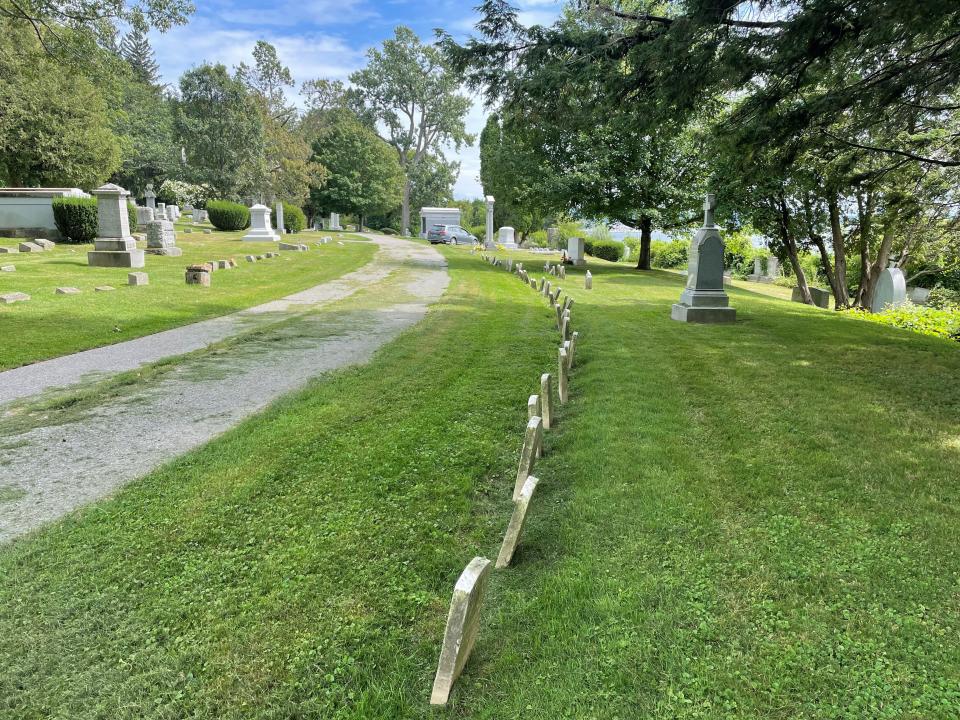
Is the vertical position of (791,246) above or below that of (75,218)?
below

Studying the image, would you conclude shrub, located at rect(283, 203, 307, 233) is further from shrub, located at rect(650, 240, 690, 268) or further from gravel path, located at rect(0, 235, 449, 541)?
gravel path, located at rect(0, 235, 449, 541)

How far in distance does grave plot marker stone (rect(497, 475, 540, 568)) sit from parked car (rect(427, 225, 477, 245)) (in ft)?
A: 133

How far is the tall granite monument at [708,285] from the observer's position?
11930mm

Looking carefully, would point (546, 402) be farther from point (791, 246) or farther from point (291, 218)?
point (291, 218)

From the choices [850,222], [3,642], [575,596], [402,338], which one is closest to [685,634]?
[575,596]

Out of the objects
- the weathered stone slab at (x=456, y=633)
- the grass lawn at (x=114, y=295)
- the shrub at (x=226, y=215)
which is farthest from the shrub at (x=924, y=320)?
the shrub at (x=226, y=215)

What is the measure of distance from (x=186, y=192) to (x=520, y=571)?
155 feet

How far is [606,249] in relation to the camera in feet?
130

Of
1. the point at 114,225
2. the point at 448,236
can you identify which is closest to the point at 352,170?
the point at 448,236

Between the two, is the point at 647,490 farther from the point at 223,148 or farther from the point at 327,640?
the point at 223,148

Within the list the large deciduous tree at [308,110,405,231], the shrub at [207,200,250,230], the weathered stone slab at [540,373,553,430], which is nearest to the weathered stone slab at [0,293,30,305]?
the weathered stone slab at [540,373,553,430]

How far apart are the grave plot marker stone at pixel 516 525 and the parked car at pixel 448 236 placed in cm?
4062

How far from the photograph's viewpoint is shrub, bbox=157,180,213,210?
4212cm

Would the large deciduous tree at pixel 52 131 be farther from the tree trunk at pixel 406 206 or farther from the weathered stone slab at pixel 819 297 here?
the weathered stone slab at pixel 819 297
